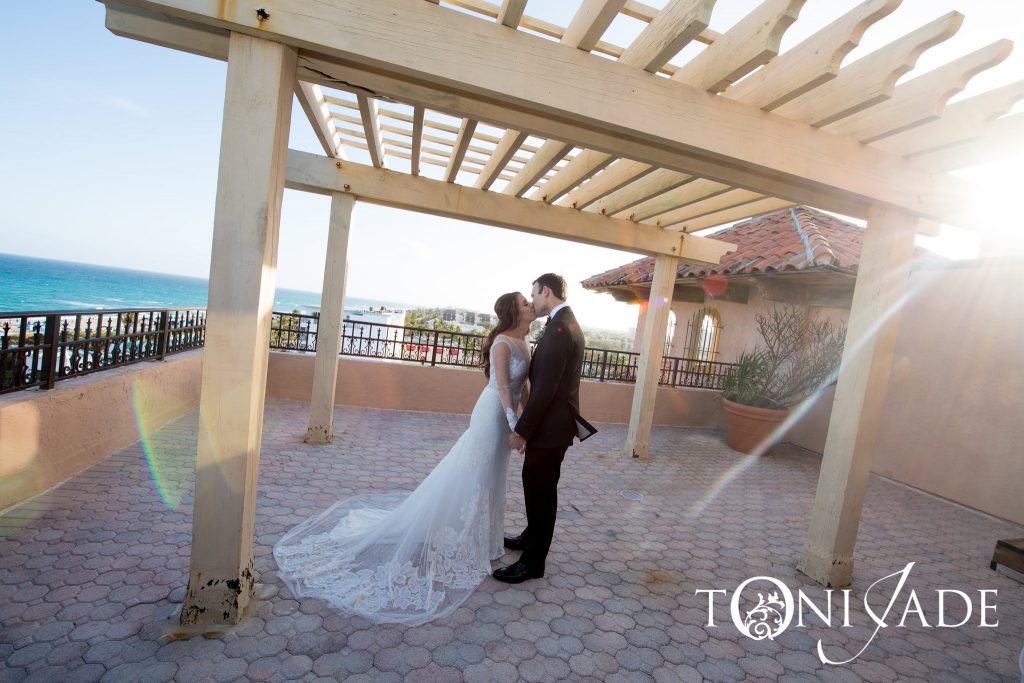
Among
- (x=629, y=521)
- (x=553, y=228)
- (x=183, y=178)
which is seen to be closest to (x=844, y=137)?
(x=553, y=228)

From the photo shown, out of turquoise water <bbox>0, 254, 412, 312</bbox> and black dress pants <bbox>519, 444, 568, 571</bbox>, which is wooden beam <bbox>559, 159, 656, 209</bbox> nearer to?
black dress pants <bbox>519, 444, 568, 571</bbox>

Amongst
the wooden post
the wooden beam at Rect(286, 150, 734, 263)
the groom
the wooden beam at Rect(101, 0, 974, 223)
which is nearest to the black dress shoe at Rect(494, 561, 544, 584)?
the groom

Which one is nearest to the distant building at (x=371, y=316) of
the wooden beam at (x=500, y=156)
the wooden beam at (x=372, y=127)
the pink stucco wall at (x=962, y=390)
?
the wooden beam at (x=372, y=127)

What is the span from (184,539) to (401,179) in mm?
4006

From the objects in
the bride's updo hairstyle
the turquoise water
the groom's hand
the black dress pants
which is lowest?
the turquoise water

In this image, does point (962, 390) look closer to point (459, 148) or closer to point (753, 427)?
point (753, 427)

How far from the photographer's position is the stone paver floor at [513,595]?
2.20 m

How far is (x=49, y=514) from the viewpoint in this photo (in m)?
3.24

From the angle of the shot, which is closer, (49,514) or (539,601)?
(539,601)

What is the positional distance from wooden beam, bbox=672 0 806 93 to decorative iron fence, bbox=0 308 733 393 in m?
3.09

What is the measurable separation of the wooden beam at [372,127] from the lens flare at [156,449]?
3.37 metres

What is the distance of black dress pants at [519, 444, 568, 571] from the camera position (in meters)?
3.08

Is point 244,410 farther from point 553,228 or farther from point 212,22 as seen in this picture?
point 553,228

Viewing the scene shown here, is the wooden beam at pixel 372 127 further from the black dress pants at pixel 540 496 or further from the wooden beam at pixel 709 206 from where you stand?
the wooden beam at pixel 709 206
